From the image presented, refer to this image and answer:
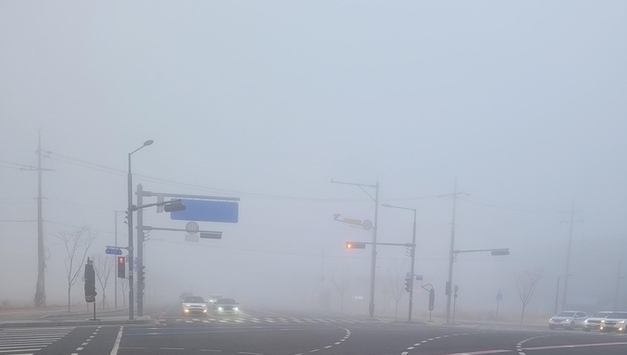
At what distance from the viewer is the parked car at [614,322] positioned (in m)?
33.1

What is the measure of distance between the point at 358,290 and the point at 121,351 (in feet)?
350

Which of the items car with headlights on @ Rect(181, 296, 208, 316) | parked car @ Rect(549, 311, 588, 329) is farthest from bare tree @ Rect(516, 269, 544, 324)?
car with headlights on @ Rect(181, 296, 208, 316)

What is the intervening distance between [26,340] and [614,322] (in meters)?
31.7

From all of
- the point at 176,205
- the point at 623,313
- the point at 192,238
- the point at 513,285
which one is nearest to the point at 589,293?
the point at 513,285

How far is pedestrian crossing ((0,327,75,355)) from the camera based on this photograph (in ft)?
56.1

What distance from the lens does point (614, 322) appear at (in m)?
33.7

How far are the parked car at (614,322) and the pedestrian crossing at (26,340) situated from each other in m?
30.3

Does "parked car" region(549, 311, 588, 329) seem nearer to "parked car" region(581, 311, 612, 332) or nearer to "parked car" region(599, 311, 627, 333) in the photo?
"parked car" region(581, 311, 612, 332)

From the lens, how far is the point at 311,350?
17750 millimetres

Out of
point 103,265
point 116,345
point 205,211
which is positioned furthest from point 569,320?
point 103,265

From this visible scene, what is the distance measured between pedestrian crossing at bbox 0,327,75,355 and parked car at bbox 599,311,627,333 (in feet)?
99.3

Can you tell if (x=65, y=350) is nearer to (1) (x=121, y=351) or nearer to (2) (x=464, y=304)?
(1) (x=121, y=351)

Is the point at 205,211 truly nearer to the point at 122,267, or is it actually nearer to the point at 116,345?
the point at 122,267

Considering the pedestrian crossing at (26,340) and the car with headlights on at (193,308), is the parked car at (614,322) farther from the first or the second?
the pedestrian crossing at (26,340)
